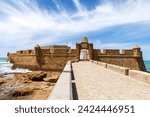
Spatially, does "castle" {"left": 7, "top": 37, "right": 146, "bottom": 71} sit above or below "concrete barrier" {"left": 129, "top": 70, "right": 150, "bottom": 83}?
above

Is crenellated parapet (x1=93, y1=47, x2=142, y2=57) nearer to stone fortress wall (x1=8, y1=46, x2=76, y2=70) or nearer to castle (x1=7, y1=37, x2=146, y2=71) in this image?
castle (x1=7, y1=37, x2=146, y2=71)

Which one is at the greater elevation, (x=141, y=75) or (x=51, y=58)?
(x=51, y=58)

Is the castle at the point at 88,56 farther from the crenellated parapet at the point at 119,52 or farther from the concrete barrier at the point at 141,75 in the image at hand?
the concrete barrier at the point at 141,75

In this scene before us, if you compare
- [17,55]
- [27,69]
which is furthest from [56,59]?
[17,55]

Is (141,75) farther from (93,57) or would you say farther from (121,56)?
(121,56)

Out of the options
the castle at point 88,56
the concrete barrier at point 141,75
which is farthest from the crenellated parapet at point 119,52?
the concrete barrier at point 141,75

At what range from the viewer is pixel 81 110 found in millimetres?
4188

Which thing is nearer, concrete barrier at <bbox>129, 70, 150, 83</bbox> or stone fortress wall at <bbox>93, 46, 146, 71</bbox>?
concrete barrier at <bbox>129, 70, 150, 83</bbox>

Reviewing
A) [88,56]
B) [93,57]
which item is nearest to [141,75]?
[93,57]

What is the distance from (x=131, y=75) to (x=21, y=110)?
23.5 ft

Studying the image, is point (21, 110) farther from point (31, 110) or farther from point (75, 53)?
point (75, 53)

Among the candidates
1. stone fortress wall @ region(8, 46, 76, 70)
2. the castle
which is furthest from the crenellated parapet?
stone fortress wall @ region(8, 46, 76, 70)

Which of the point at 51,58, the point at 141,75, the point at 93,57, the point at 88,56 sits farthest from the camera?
the point at 51,58

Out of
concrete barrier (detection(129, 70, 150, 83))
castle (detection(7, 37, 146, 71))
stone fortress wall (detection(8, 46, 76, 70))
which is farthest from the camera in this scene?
stone fortress wall (detection(8, 46, 76, 70))
